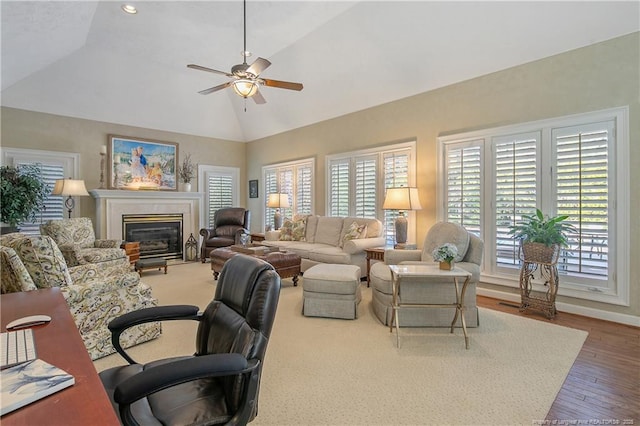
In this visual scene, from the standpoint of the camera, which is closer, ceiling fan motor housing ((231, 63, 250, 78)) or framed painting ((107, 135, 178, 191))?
ceiling fan motor housing ((231, 63, 250, 78))

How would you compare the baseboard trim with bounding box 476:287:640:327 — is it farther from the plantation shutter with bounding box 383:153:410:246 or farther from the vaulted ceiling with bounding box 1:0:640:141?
the vaulted ceiling with bounding box 1:0:640:141

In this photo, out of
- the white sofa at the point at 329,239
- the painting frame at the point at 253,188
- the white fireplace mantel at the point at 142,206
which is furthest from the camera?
the painting frame at the point at 253,188

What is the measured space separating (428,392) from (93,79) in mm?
7120

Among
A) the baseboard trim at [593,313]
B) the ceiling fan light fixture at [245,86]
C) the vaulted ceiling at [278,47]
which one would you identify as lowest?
the baseboard trim at [593,313]

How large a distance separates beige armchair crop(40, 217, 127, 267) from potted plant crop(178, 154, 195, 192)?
217 cm

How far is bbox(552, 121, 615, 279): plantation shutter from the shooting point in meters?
3.44

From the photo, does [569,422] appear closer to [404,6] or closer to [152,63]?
[404,6]

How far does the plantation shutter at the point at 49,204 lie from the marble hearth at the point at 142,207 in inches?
21.6

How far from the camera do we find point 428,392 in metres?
2.14

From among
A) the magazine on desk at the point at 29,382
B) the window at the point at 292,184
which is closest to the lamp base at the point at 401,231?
the window at the point at 292,184

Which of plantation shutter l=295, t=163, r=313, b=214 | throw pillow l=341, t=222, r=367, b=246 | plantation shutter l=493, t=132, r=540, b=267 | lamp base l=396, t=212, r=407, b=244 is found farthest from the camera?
plantation shutter l=295, t=163, r=313, b=214

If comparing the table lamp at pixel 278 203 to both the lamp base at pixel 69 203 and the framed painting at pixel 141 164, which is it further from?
the lamp base at pixel 69 203

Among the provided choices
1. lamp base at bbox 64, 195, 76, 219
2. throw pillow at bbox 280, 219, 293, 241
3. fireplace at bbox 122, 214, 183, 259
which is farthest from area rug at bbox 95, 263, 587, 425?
lamp base at bbox 64, 195, 76, 219

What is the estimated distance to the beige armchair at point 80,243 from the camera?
4.34m
